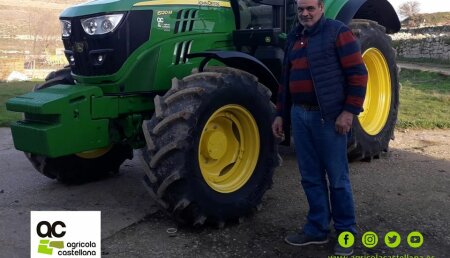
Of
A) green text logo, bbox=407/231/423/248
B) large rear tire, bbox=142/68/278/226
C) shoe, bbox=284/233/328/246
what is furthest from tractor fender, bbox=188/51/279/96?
green text logo, bbox=407/231/423/248

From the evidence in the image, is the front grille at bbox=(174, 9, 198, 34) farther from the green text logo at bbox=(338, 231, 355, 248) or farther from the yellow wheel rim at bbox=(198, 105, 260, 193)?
the green text logo at bbox=(338, 231, 355, 248)

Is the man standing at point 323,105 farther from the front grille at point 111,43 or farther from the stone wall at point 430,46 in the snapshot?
the stone wall at point 430,46

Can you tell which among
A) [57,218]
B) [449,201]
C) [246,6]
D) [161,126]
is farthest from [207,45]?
[449,201]

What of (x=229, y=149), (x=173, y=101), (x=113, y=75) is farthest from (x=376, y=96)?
(x=113, y=75)

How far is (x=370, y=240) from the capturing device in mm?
3729

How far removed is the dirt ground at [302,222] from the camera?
11.8 feet

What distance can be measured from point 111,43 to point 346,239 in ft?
7.85

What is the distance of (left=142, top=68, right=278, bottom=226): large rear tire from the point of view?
3711 millimetres

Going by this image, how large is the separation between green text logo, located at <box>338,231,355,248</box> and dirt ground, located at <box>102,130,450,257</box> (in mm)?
97

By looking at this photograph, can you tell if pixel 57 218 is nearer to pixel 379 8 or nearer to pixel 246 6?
pixel 246 6

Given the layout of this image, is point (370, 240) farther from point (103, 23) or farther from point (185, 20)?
point (103, 23)

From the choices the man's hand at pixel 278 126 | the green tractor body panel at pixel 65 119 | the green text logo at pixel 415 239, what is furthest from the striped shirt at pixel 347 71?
the green tractor body panel at pixel 65 119

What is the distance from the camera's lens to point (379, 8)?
6.52 metres

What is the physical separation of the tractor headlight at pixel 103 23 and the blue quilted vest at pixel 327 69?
5.44ft
